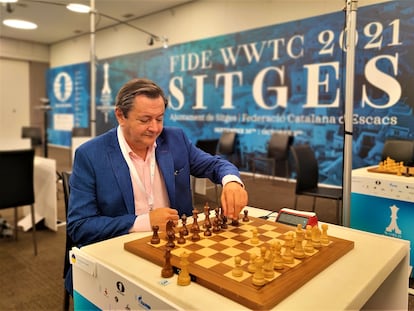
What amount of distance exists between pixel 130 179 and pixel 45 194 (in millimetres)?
2632

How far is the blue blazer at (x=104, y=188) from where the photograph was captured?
4.52 feet

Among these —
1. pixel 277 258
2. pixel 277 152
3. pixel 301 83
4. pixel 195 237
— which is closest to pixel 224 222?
pixel 195 237

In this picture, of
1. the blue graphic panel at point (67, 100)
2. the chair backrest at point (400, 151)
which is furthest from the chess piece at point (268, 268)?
the blue graphic panel at point (67, 100)

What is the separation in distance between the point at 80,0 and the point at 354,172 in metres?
3.48

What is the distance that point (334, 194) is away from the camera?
3443 millimetres

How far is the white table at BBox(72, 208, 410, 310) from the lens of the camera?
89 cm

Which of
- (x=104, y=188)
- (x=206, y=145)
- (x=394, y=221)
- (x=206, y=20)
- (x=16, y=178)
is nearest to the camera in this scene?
(x=104, y=188)

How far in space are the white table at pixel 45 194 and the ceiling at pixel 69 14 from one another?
316 cm

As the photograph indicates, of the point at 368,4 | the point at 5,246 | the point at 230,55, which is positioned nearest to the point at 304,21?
the point at 368,4

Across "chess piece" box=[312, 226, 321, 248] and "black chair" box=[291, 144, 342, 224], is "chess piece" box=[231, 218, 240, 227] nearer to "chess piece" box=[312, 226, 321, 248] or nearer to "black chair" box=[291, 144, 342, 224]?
"chess piece" box=[312, 226, 321, 248]

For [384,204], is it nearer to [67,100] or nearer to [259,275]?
[259,275]

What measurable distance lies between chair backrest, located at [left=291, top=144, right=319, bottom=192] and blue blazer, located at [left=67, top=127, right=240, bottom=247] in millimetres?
2003

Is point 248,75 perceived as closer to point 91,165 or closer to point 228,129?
point 228,129

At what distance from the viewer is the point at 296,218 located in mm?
1508
